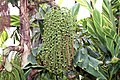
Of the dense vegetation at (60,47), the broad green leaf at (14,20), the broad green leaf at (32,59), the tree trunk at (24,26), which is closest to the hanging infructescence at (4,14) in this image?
the dense vegetation at (60,47)

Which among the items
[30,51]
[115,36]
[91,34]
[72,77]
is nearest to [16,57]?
[30,51]

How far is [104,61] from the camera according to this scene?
1.59 meters

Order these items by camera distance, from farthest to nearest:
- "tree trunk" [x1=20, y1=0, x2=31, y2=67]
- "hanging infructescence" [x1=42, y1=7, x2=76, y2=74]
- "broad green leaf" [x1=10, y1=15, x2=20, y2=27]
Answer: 1. "broad green leaf" [x1=10, y1=15, x2=20, y2=27]
2. "tree trunk" [x1=20, y1=0, x2=31, y2=67]
3. "hanging infructescence" [x1=42, y1=7, x2=76, y2=74]

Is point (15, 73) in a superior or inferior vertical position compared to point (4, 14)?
inferior

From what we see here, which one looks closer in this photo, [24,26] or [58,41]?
[58,41]

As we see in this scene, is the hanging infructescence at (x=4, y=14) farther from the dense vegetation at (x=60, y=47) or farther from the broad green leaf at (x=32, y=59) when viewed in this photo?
the broad green leaf at (x=32, y=59)

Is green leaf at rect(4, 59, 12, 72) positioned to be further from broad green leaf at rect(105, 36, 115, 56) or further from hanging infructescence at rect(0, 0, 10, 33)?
broad green leaf at rect(105, 36, 115, 56)

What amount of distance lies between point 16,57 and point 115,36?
0.57 m

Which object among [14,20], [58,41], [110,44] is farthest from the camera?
[14,20]

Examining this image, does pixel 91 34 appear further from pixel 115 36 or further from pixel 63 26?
pixel 63 26

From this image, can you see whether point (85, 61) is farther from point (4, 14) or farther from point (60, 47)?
point (4, 14)

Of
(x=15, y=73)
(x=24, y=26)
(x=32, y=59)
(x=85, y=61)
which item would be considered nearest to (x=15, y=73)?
(x=15, y=73)

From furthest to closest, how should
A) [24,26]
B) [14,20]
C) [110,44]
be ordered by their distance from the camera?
[14,20] → [110,44] → [24,26]

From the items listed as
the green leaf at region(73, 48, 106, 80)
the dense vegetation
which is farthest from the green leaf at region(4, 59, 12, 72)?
the green leaf at region(73, 48, 106, 80)
